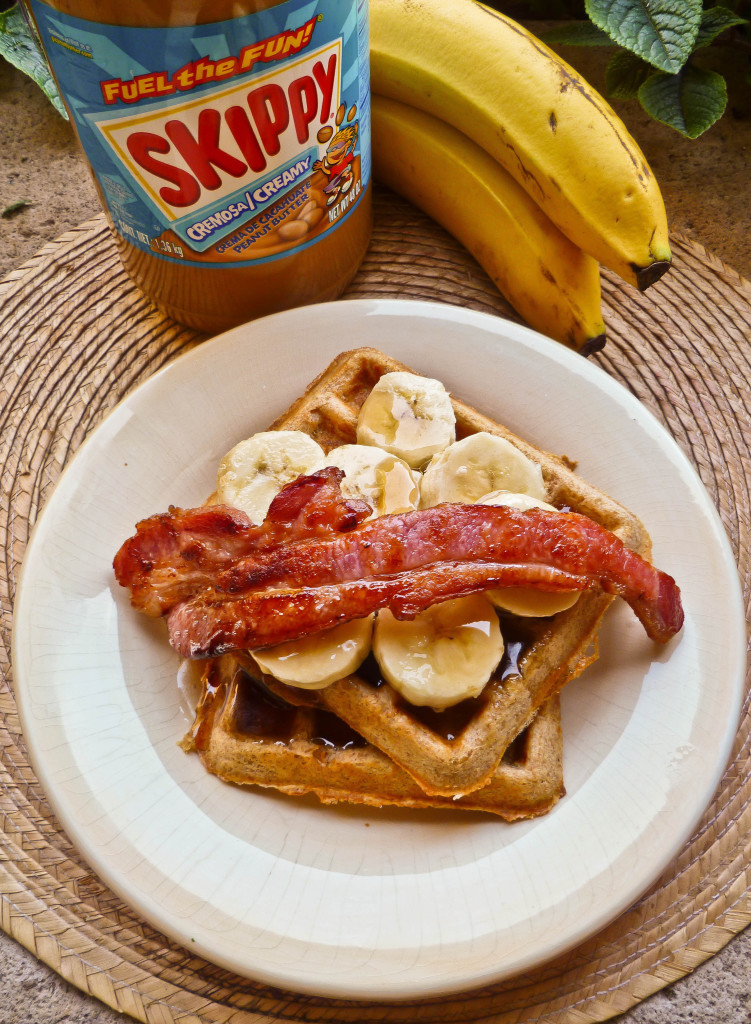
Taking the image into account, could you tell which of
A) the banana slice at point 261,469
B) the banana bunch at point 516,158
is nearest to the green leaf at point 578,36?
the banana bunch at point 516,158

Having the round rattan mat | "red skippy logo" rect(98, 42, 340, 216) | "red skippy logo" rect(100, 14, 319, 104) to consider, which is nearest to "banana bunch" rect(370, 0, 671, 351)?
the round rattan mat

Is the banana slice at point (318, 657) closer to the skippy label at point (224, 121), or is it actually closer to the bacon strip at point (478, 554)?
the bacon strip at point (478, 554)

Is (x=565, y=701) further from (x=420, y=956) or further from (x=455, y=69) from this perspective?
(x=455, y=69)

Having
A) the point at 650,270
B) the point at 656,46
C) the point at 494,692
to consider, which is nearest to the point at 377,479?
the point at 494,692

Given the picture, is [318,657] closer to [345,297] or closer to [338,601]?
[338,601]

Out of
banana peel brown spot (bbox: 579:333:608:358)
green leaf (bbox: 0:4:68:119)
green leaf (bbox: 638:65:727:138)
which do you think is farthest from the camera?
green leaf (bbox: 0:4:68:119)

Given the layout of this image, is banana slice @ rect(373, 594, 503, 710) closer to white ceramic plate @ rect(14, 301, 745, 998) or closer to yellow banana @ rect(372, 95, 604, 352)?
white ceramic plate @ rect(14, 301, 745, 998)
